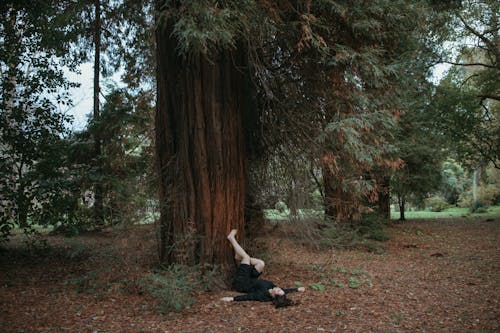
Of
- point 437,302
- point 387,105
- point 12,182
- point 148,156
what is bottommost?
point 437,302

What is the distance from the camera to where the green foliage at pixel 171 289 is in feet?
17.1

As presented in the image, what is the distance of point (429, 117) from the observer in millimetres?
16297

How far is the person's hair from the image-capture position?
215 inches

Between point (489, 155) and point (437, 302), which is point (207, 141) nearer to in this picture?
point (437, 302)

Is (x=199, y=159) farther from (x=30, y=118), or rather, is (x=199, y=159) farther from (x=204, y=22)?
(x=30, y=118)

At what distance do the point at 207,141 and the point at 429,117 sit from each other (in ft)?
41.4

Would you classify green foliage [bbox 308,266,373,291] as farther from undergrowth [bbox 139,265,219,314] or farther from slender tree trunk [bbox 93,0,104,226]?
slender tree trunk [bbox 93,0,104,226]

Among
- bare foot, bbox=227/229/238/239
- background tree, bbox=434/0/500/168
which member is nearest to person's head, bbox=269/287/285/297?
bare foot, bbox=227/229/238/239

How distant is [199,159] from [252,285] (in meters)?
2.07

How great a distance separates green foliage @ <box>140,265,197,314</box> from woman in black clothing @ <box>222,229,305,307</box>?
0.57 m

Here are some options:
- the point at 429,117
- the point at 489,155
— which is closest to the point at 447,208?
the point at 489,155

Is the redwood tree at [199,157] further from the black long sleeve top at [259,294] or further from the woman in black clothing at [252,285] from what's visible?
the black long sleeve top at [259,294]

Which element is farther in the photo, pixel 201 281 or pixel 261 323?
pixel 201 281

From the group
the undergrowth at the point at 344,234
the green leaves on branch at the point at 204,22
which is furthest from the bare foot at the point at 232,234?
the green leaves on branch at the point at 204,22
